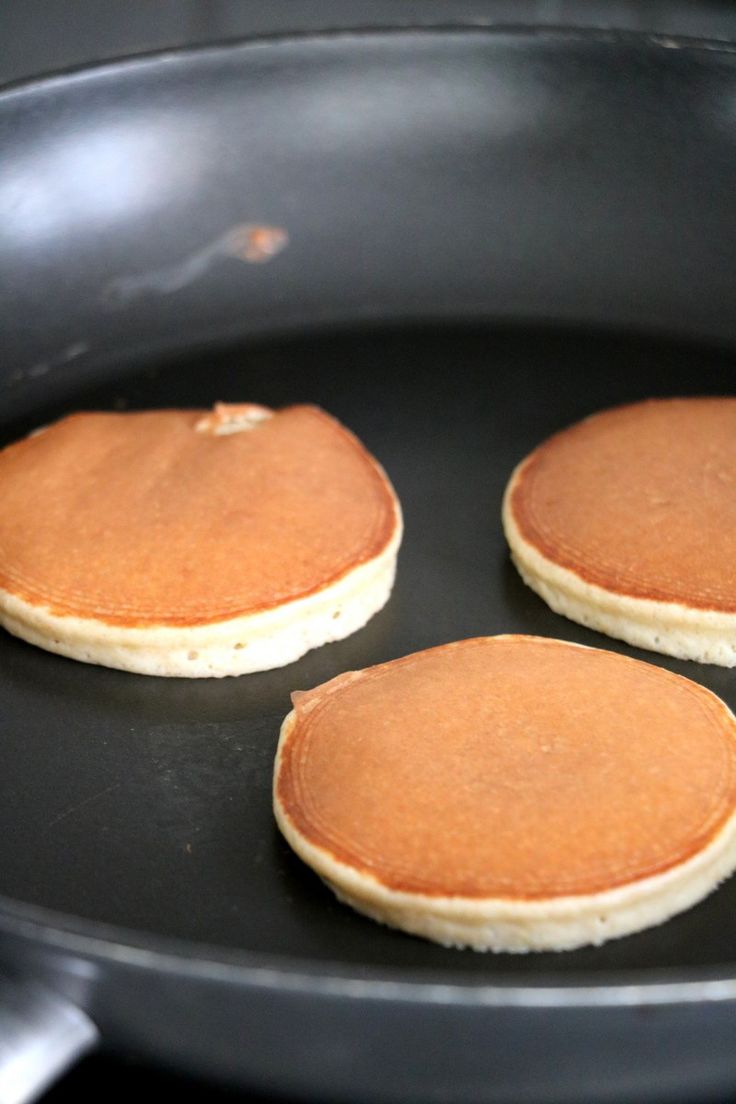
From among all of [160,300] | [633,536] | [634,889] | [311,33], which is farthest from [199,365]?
[634,889]

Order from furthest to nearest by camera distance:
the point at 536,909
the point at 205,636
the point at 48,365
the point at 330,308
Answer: the point at 330,308, the point at 48,365, the point at 205,636, the point at 536,909

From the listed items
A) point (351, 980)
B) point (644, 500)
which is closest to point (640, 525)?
point (644, 500)

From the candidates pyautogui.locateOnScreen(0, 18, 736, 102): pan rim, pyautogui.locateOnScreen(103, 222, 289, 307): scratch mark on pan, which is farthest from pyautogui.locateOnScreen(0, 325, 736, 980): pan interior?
pyautogui.locateOnScreen(0, 18, 736, 102): pan rim

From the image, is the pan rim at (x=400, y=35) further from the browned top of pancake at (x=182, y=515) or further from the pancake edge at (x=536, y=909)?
the pancake edge at (x=536, y=909)

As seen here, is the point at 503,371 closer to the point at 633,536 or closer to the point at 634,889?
the point at 633,536

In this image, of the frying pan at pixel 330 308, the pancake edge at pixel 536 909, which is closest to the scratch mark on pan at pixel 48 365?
the frying pan at pixel 330 308

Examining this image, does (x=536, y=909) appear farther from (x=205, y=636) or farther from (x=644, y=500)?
(x=644, y=500)
